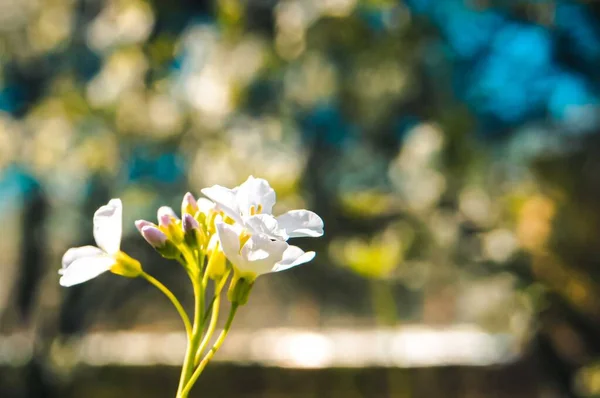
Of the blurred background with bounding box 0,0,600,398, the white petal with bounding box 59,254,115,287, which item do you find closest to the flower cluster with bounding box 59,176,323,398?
the white petal with bounding box 59,254,115,287

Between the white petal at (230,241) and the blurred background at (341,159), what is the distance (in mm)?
1283

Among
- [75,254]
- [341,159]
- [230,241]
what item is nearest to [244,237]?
[230,241]

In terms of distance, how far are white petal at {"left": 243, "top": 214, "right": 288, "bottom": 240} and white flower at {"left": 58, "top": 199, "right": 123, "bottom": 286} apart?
11 centimetres

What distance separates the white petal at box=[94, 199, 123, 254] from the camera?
1.72 ft

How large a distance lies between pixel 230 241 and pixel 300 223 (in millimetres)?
63

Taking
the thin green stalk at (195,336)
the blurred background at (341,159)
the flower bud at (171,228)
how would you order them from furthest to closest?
the blurred background at (341,159), the flower bud at (171,228), the thin green stalk at (195,336)

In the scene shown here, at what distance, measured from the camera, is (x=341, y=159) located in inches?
130

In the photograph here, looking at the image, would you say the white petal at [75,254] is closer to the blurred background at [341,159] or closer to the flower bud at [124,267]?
the flower bud at [124,267]

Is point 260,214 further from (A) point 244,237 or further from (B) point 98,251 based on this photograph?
(B) point 98,251

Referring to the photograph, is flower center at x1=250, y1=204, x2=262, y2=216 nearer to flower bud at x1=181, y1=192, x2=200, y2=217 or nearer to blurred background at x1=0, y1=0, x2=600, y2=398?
flower bud at x1=181, y1=192, x2=200, y2=217

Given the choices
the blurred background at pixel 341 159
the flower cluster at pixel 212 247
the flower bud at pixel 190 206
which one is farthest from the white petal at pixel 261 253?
the blurred background at pixel 341 159

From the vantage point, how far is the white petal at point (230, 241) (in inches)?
18.7

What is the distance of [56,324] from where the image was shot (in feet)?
11.4

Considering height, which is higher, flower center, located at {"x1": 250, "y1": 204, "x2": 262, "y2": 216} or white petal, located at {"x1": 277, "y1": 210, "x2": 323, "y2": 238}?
flower center, located at {"x1": 250, "y1": 204, "x2": 262, "y2": 216}
